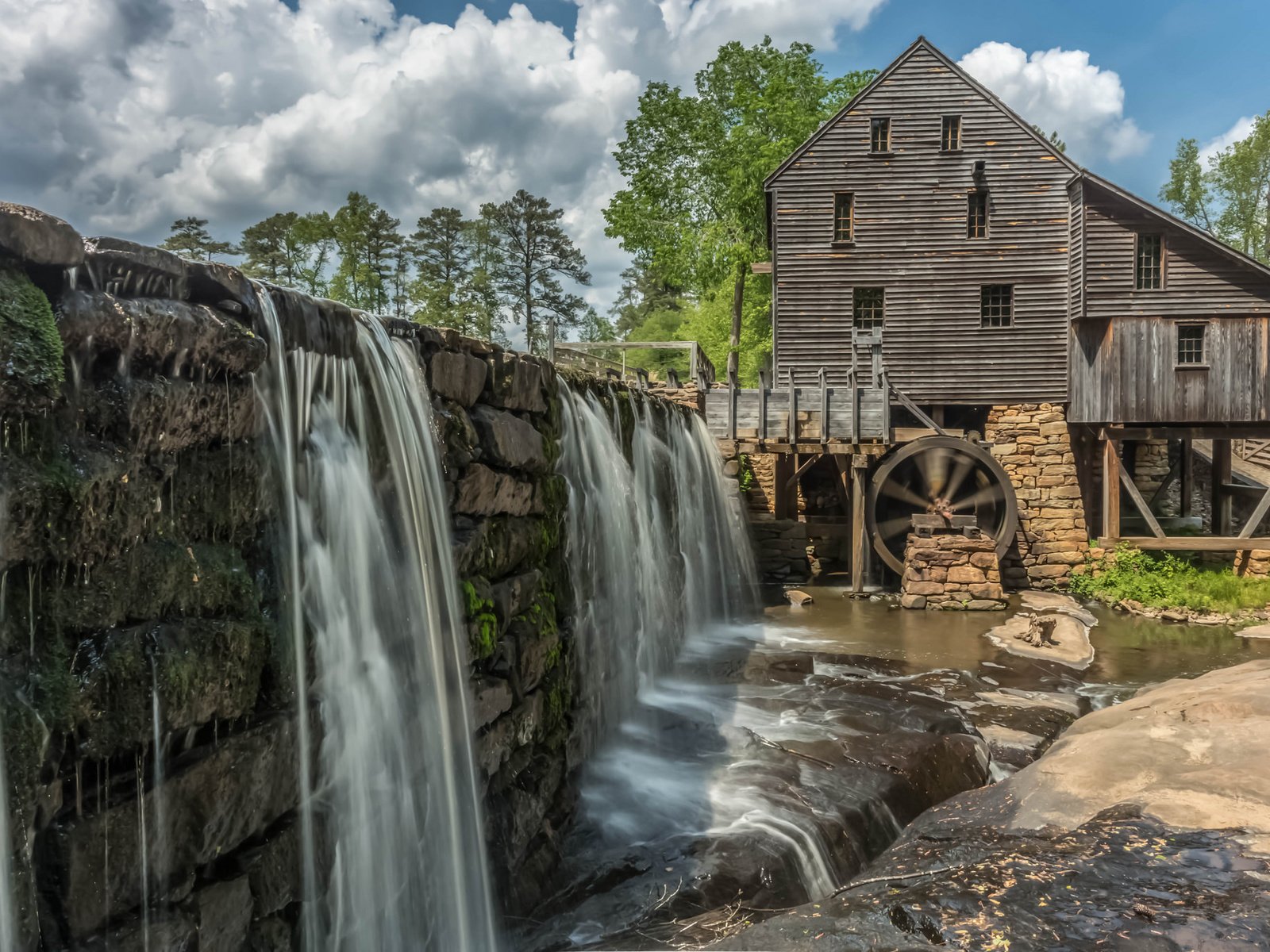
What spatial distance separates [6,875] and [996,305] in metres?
18.2

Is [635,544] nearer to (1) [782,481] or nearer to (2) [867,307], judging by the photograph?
(1) [782,481]

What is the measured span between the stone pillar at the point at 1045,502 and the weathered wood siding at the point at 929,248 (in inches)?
25.7

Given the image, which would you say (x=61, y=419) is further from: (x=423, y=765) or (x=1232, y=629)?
(x=1232, y=629)

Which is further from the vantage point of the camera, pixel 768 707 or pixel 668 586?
pixel 668 586

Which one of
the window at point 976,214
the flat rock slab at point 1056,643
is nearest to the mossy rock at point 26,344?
the flat rock slab at point 1056,643

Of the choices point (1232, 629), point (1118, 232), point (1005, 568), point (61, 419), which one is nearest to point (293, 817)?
point (61, 419)

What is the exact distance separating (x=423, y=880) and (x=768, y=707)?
14.7 ft

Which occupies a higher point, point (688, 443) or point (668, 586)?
point (688, 443)

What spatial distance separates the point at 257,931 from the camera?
271cm

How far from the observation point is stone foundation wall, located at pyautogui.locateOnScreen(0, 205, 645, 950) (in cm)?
199

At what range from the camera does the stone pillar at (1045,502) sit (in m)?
16.2

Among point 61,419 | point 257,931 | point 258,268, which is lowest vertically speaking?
point 257,931

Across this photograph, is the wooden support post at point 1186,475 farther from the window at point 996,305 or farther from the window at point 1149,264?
the window at point 996,305

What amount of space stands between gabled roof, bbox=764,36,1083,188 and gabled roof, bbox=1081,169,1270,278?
0.85m
